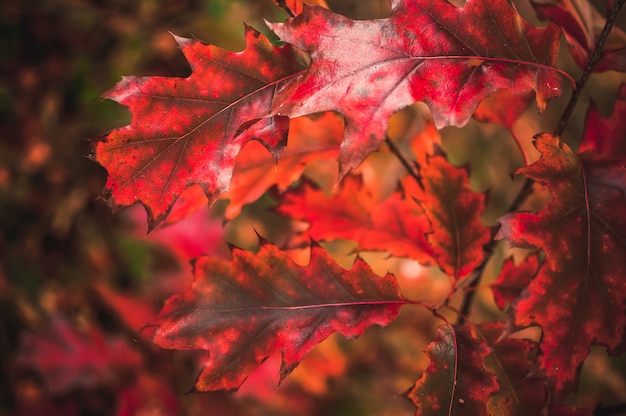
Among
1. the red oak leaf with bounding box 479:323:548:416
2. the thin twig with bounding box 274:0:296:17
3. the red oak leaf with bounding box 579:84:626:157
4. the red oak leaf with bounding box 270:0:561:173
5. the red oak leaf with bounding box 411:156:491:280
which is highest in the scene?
the thin twig with bounding box 274:0:296:17

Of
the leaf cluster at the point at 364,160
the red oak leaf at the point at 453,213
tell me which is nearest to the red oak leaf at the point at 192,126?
the leaf cluster at the point at 364,160

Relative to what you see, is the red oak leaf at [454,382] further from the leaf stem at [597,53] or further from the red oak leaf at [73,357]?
the red oak leaf at [73,357]

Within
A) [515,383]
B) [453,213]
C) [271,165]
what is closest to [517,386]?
[515,383]

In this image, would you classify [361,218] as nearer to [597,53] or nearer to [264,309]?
[264,309]

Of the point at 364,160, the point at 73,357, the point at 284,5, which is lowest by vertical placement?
the point at 73,357

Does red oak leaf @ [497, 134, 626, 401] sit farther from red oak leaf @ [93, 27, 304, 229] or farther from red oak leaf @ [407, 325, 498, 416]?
red oak leaf @ [93, 27, 304, 229]

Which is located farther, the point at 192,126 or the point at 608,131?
the point at 608,131

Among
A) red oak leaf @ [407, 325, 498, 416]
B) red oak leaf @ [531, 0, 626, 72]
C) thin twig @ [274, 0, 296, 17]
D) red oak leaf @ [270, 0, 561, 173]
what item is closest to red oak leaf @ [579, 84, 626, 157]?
red oak leaf @ [531, 0, 626, 72]
